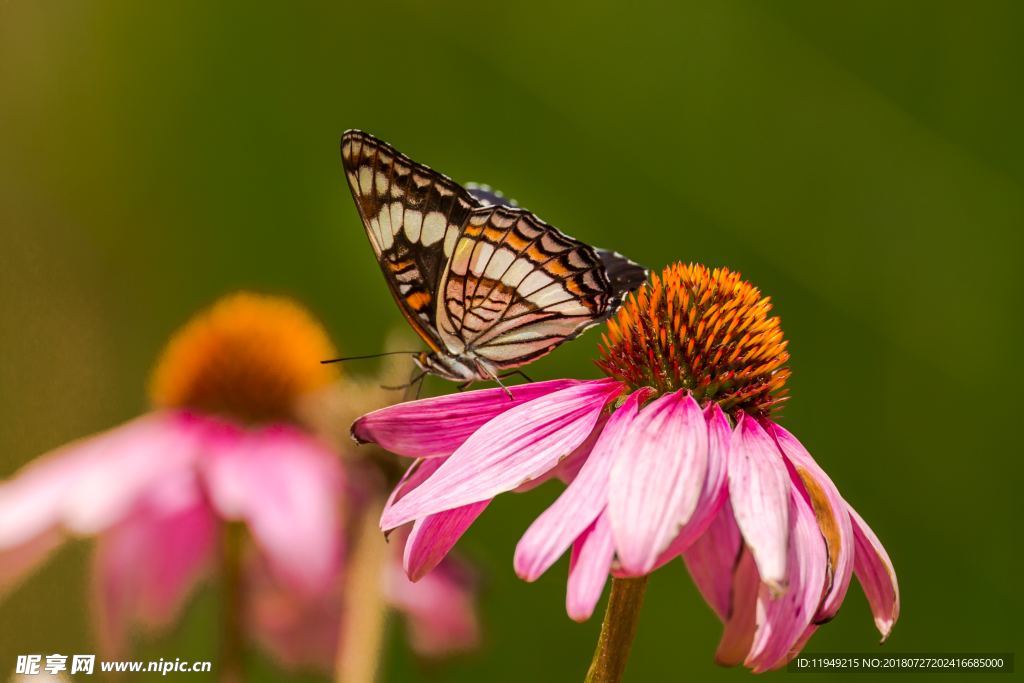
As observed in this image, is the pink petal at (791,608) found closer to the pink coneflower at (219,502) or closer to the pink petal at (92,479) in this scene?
the pink coneflower at (219,502)

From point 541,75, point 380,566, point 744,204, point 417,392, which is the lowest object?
point 380,566

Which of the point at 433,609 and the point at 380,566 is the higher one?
the point at 380,566

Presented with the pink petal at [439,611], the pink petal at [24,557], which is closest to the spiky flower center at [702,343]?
the pink petal at [439,611]

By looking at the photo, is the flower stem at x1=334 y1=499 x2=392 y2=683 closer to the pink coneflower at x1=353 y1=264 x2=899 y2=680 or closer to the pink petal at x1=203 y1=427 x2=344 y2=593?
the pink coneflower at x1=353 y1=264 x2=899 y2=680

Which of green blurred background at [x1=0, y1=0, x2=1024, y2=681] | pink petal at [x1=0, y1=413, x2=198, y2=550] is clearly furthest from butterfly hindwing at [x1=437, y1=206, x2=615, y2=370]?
green blurred background at [x1=0, y1=0, x2=1024, y2=681]

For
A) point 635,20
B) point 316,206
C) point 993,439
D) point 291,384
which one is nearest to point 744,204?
point 635,20

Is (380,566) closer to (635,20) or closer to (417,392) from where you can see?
(417,392)
